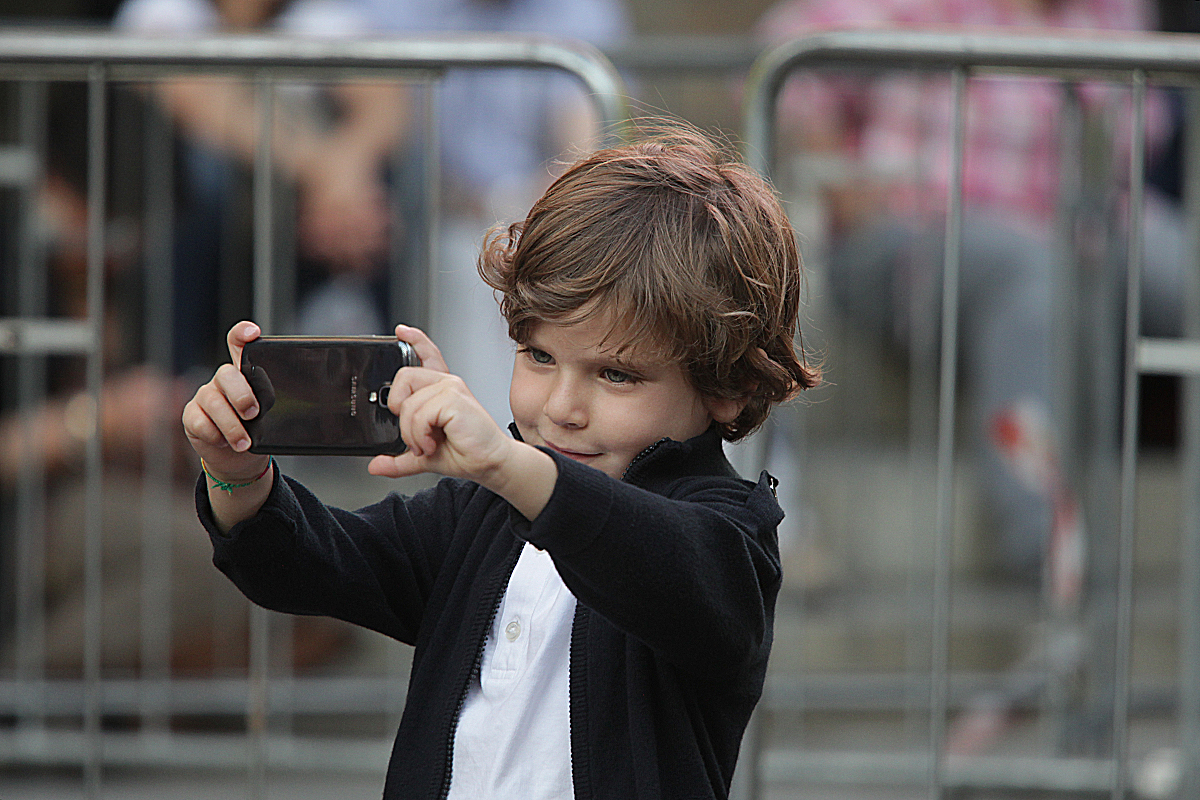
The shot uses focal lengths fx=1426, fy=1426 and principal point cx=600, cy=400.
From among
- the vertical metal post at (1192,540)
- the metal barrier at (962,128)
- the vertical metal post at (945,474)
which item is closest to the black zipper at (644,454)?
the metal barrier at (962,128)

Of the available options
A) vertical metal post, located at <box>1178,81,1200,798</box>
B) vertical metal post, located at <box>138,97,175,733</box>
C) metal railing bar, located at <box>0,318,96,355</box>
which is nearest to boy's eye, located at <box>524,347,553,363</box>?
metal railing bar, located at <box>0,318,96,355</box>

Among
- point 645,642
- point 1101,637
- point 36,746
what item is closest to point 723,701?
point 645,642

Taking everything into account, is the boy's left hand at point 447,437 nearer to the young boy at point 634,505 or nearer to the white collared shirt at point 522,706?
the young boy at point 634,505

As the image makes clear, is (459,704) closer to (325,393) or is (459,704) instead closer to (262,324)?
(325,393)

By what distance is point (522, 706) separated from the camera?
143 centimetres

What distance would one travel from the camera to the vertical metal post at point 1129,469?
239 cm

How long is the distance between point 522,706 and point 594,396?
1.05 feet

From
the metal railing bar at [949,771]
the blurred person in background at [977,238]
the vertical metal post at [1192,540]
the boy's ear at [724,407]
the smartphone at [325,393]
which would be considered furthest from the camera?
the blurred person in background at [977,238]

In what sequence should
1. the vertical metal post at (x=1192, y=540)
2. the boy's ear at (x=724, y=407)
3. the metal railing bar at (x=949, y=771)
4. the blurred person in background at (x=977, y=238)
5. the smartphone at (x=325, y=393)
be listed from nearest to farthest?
the smartphone at (x=325, y=393) → the boy's ear at (x=724, y=407) → the vertical metal post at (x=1192, y=540) → the metal railing bar at (x=949, y=771) → the blurred person in background at (x=977, y=238)

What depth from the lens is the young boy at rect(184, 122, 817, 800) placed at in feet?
4.43

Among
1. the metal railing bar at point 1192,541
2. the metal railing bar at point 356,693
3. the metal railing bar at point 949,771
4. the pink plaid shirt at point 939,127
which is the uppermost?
the pink plaid shirt at point 939,127

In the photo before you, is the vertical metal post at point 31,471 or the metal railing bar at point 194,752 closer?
the metal railing bar at point 194,752

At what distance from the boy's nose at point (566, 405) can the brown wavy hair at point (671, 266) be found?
2.6 inches

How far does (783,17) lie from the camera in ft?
17.3
